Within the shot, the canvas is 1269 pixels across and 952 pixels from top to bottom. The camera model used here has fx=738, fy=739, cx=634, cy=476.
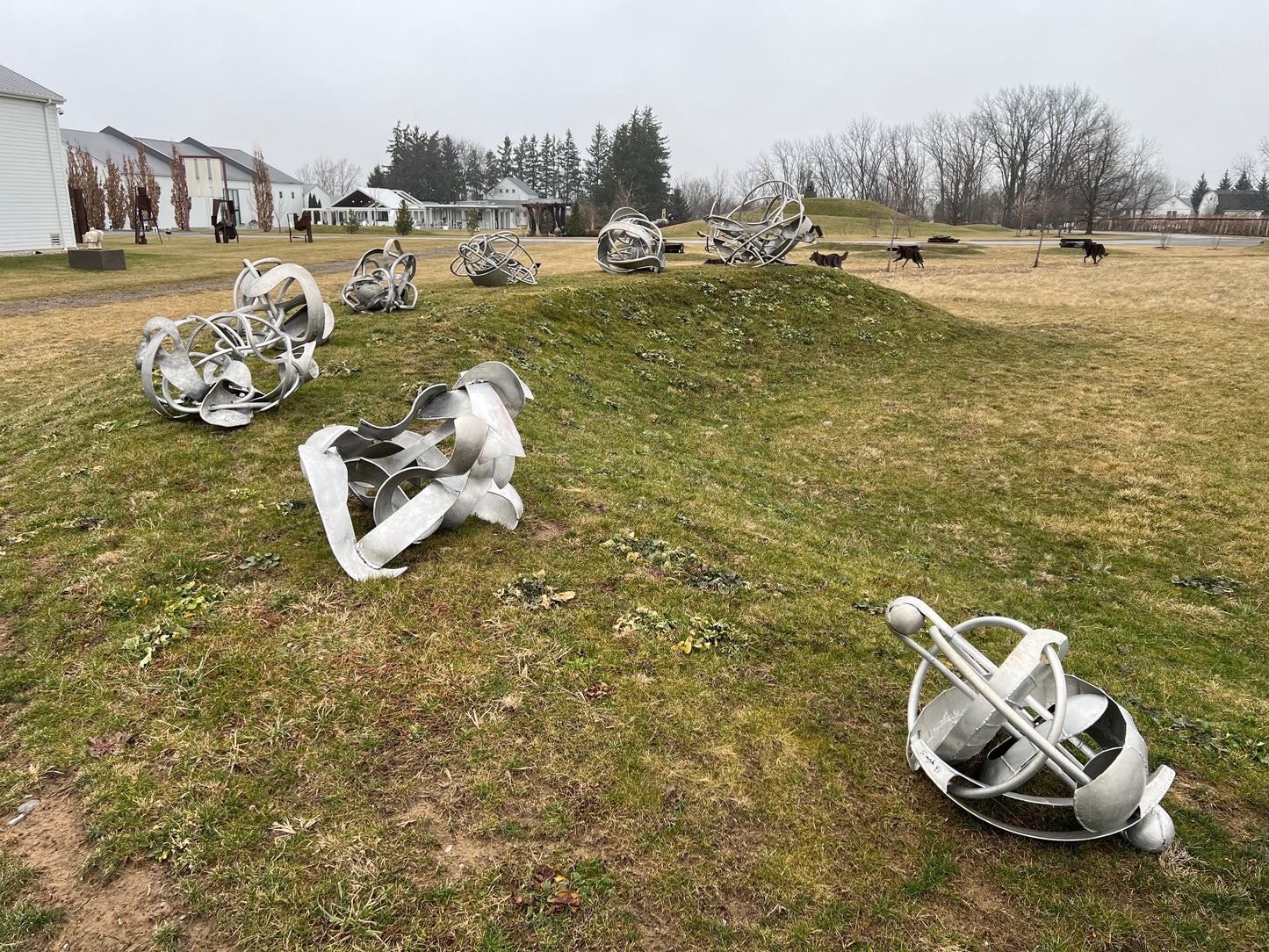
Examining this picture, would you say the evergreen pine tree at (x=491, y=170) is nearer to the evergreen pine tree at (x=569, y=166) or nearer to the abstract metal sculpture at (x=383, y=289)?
the evergreen pine tree at (x=569, y=166)

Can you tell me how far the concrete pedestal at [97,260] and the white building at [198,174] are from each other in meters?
30.8

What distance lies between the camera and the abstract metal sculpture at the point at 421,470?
4.66m

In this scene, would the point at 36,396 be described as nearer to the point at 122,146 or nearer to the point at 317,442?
the point at 317,442

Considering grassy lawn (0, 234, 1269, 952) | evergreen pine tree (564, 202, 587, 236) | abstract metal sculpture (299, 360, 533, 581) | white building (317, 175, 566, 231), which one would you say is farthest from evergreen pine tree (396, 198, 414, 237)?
abstract metal sculpture (299, 360, 533, 581)

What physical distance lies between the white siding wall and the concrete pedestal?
5393 mm

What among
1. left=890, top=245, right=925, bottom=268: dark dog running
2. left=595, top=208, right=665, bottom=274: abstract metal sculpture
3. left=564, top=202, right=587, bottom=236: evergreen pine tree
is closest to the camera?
left=595, top=208, right=665, bottom=274: abstract metal sculpture

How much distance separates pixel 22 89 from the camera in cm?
2552

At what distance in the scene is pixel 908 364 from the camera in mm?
14203

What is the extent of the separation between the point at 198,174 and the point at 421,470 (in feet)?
206

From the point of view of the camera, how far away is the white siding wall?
82.9 ft

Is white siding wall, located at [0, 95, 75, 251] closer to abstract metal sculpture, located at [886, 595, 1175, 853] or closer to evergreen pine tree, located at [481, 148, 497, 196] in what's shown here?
abstract metal sculpture, located at [886, 595, 1175, 853]

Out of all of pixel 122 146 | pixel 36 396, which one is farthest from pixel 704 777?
pixel 122 146

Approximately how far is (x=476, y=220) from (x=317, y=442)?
194ft

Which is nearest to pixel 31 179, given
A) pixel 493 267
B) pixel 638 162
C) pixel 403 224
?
pixel 493 267
